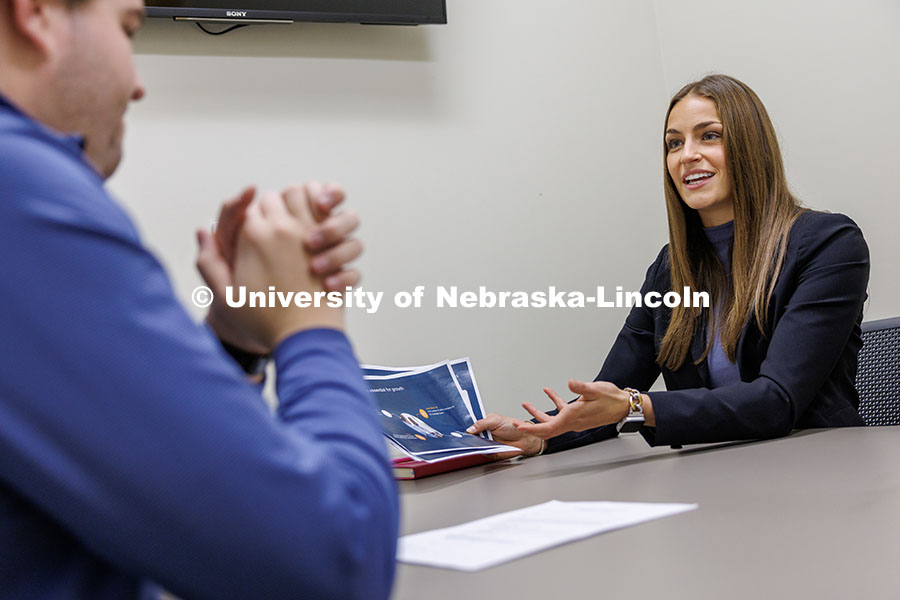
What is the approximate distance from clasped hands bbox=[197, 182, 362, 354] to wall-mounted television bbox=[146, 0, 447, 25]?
5.78ft

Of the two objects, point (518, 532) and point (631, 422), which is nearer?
point (518, 532)

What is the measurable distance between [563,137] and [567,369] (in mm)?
747

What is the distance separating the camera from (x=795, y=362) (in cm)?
158

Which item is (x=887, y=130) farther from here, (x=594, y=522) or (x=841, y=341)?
(x=594, y=522)

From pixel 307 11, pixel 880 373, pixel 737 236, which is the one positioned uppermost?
pixel 307 11

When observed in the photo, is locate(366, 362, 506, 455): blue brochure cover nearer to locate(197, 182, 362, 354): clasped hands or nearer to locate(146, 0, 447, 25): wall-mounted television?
locate(197, 182, 362, 354): clasped hands

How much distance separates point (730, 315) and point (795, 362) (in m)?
0.22

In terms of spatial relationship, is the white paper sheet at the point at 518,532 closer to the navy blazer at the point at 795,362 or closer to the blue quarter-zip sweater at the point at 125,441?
the blue quarter-zip sweater at the point at 125,441

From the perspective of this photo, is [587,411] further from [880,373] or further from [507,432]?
[880,373]

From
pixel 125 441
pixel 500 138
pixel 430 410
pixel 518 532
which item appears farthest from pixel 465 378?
pixel 125 441

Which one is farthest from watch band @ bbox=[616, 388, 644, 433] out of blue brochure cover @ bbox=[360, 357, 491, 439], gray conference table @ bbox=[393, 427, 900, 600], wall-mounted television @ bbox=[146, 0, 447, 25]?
wall-mounted television @ bbox=[146, 0, 447, 25]

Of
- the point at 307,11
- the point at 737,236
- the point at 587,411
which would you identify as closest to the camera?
the point at 587,411

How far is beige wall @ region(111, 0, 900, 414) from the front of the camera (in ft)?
7.36

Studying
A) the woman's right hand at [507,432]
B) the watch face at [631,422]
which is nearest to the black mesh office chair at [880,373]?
the watch face at [631,422]
